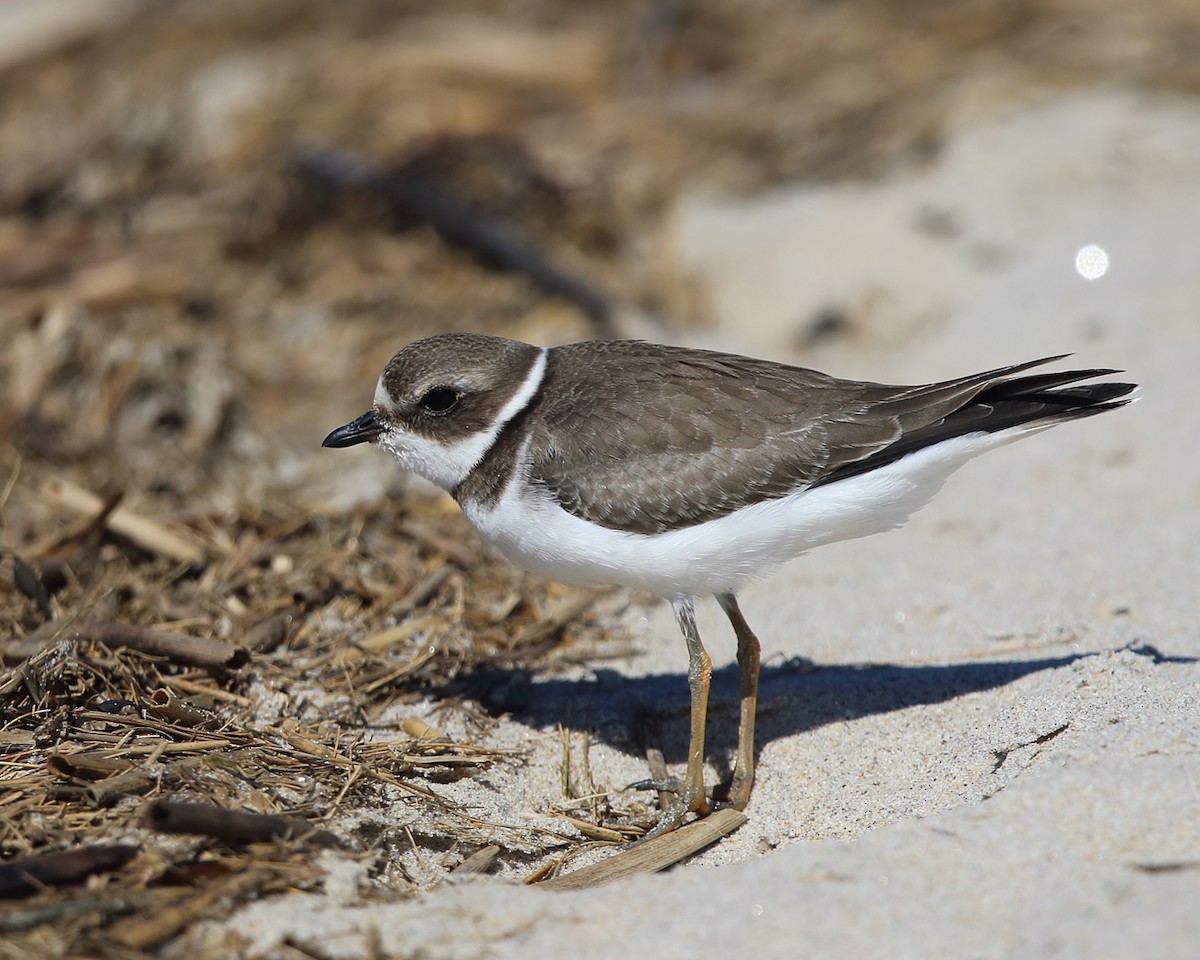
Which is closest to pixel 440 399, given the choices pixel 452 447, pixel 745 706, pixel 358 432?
pixel 452 447

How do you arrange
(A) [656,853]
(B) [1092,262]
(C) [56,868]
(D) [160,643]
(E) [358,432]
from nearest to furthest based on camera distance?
(C) [56,868]
(A) [656,853]
(D) [160,643]
(E) [358,432]
(B) [1092,262]

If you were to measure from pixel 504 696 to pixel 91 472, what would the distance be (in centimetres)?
336

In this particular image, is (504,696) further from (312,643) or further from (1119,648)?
(1119,648)

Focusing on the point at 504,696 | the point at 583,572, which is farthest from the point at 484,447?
the point at 504,696

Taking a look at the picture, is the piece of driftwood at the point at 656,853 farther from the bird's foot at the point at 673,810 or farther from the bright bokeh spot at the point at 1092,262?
the bright bokeh spot at the point at 1092,262

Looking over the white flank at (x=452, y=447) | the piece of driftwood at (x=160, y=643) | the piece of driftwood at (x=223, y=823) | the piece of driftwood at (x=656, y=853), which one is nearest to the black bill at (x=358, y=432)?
the white flank at (x=452, y=447)

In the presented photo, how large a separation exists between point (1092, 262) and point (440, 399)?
5397 millimetres

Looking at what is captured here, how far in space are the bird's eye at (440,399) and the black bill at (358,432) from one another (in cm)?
22

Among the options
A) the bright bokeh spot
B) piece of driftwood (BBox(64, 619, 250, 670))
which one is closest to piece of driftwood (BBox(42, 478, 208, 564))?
piece of driftwood (BBox(64, 619, 250, 670))

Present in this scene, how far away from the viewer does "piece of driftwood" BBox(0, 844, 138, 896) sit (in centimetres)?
297

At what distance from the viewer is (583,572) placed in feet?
13.6

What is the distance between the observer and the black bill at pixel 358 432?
4.49 metres

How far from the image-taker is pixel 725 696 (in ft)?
15.6

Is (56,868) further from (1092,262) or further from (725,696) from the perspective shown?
(1092,262)
